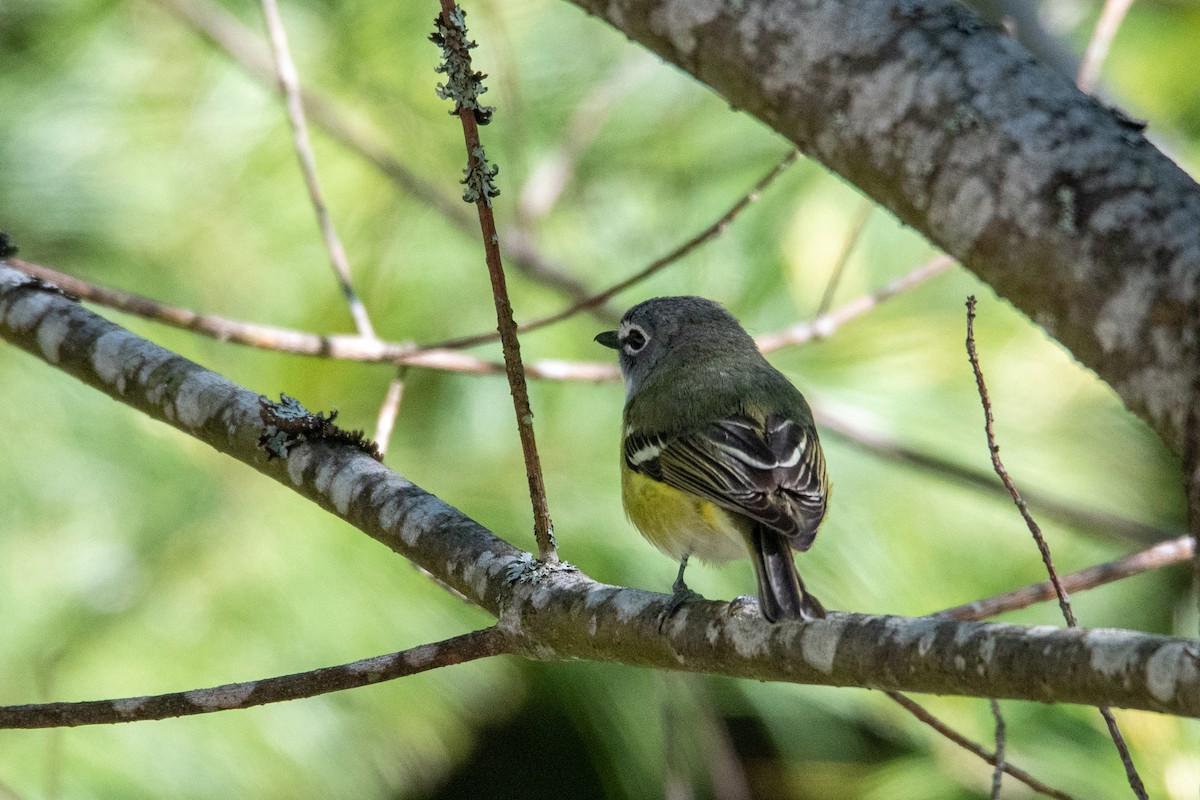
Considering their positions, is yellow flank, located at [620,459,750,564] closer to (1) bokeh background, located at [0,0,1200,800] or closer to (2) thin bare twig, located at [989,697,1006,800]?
(2) thin bare twig, located at [989,697,1006,800]

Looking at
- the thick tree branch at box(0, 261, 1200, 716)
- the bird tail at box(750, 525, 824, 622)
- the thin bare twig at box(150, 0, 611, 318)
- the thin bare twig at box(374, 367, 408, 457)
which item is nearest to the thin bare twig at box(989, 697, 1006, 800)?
the bird tail at box(750, 525, 824, 622)

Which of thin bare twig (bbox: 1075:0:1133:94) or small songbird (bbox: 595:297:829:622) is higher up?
thin bare twig (bbox: 1075:0:1133:94)

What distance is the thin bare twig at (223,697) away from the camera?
4.43 feet

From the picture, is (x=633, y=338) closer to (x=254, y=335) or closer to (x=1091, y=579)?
(x=254, y=335)

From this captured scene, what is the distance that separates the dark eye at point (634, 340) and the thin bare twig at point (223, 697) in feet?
4.38

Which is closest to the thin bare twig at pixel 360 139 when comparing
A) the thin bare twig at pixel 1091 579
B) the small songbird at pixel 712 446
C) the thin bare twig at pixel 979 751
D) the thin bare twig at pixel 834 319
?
the small songbird at pixel 712 446

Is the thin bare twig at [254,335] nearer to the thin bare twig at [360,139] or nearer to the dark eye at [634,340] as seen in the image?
the dark eye at [634,340]

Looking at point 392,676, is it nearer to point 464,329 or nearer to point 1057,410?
point 464,329

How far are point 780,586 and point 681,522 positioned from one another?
0.67 meters

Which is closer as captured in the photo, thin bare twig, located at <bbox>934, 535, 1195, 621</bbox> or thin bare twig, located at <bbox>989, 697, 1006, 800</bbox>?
thin bare twig, located at <bbox>989, 697, 1006, 800</bbox>

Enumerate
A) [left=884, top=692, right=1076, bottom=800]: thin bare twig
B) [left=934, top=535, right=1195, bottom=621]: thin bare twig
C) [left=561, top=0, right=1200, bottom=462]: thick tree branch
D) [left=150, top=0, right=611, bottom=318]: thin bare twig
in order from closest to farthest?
[left=561, top=0, right=1200, bottom=462]: thick tree branch → [left=884, top=692, right=1076, bottom=800]: thin bare twig → [left=934, top=535, right=1195, bottom=621]: thin bare twig → [left=150, top=0, right=611, bottom=318]: thin bare twig

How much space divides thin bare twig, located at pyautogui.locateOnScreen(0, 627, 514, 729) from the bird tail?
389 millimetres

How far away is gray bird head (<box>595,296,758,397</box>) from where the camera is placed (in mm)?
2555

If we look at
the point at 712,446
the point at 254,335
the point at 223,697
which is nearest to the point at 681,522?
the point at 712,446
